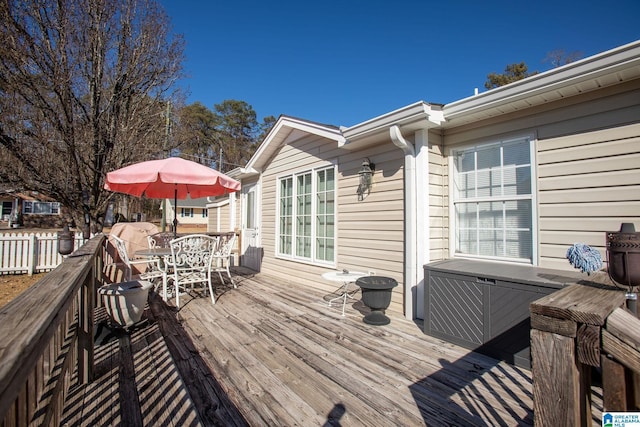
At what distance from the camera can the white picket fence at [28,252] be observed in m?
6.84

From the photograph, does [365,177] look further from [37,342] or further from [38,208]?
[38,208]

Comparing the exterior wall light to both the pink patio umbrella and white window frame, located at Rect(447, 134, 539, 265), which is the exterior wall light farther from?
the pink patio umbrella

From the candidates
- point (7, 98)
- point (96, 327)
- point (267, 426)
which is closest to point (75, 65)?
point (7, 98)

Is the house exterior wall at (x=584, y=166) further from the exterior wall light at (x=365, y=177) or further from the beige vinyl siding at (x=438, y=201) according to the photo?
the exterior wall light at (x=365, y=177)

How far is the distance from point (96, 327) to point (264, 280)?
9.93 feet

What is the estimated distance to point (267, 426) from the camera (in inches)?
69.1

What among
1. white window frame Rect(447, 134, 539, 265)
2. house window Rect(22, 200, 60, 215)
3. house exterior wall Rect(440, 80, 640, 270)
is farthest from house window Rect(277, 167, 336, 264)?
house window Rect(22, 200, 60, 215)

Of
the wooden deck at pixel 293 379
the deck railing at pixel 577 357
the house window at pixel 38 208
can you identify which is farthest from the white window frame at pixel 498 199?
the house window at pixel 38 208

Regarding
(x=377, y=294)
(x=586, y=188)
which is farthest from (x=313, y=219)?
→ (x=586, y=188)

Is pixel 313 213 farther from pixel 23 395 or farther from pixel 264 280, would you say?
pixel 23 395

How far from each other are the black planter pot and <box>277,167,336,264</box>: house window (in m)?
1.48

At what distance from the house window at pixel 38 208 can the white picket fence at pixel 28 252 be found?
981 inches

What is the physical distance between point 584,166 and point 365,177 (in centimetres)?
235

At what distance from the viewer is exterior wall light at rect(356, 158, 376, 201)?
4184mm
